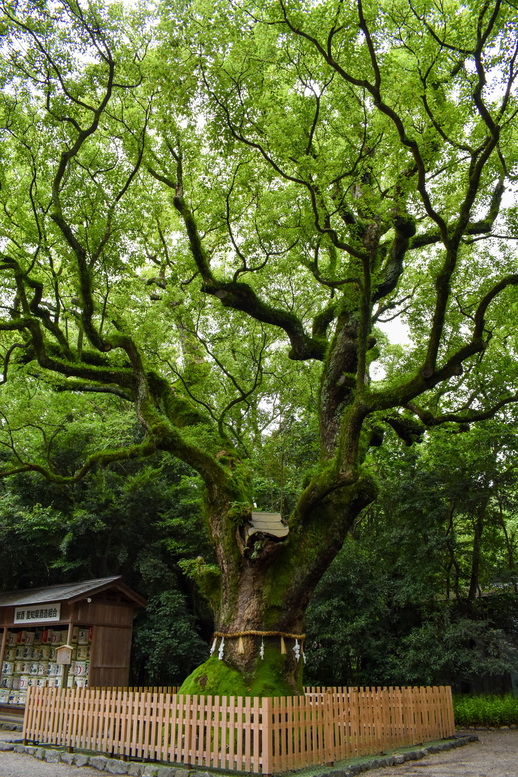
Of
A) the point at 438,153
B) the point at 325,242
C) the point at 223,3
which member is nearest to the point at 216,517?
the point at 325,242

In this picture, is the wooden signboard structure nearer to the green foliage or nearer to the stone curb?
the green foliage

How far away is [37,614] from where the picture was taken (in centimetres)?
1185

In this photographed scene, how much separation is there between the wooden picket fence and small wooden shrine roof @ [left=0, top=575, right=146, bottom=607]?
2.99m

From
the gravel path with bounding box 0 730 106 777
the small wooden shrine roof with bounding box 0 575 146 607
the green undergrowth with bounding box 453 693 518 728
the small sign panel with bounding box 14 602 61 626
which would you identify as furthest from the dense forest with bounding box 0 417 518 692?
the gravel path with bounding box 0 730 106 777

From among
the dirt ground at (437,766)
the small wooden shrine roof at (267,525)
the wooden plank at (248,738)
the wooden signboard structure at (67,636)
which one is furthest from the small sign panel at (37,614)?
the wooden plank at (248,738)

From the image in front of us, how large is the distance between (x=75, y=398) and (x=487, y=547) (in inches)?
418

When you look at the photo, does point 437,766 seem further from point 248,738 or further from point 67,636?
point 67,636

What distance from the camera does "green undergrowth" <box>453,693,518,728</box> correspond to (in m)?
11.0

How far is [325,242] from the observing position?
34.1ft

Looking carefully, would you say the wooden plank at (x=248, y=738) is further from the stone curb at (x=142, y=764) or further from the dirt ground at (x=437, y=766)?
the dirt ground at (x=437, y=766)

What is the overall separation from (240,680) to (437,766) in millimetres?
2668

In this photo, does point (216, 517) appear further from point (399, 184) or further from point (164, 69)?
point (164, 69)

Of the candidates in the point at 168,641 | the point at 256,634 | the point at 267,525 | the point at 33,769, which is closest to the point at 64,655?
the point at 168,641

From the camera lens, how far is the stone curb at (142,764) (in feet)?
18.6
